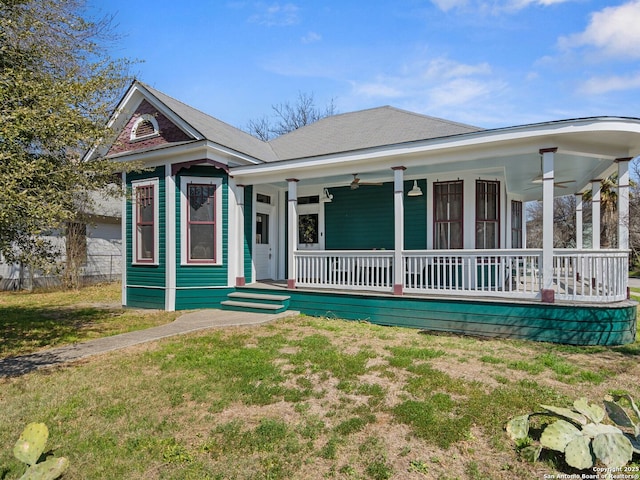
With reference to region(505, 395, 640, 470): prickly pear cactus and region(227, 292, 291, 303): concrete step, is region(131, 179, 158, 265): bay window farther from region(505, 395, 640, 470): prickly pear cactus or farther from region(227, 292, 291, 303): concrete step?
region(505, 395, 640, 470): prickly pear cactus

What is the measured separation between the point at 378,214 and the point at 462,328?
3.82 metres

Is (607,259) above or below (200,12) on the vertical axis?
below

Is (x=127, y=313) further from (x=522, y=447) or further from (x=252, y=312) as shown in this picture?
(x=522, y=447)

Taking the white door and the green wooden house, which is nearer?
the green wooden house

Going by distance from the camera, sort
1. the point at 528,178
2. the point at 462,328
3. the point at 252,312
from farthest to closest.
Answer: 1. the point at 528,178
2. the point at 252,312
3. the point at 462,328

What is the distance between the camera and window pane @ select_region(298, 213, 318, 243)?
10.4 meters

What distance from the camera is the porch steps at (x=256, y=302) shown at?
8.13 m

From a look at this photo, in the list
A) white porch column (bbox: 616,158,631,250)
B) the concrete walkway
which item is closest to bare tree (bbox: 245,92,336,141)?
the concrete walkway

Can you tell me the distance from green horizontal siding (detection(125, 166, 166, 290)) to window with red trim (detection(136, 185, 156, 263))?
22 centimetres

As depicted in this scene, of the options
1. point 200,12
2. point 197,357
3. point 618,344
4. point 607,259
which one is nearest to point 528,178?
point 607,259

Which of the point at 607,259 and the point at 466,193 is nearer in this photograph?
the point at 607,259

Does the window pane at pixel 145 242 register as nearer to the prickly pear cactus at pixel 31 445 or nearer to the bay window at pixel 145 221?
the bay window at pixel 145 221

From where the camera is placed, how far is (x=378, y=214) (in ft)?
31.1

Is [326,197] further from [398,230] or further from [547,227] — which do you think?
[547,227]
